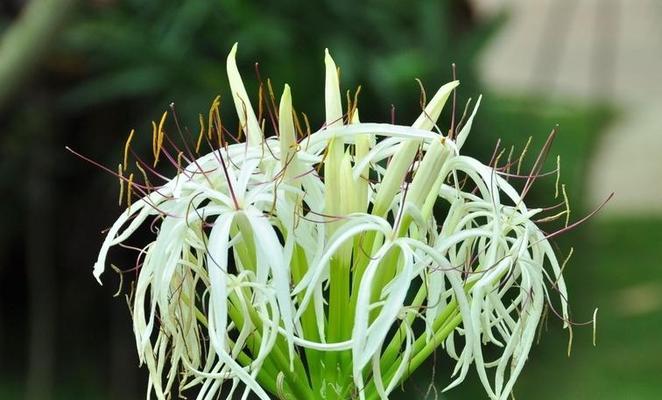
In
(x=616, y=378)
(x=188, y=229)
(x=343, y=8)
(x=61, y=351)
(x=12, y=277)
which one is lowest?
(x=616, y=378)

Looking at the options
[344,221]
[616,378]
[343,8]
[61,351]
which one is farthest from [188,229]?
[616,378]

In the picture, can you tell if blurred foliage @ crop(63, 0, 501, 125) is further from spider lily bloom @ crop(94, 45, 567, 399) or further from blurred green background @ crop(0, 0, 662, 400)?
spider lily bloom @ crop(94, 45, 567, 399)

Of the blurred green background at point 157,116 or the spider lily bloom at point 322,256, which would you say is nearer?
the spider lily bloom at point 322,256

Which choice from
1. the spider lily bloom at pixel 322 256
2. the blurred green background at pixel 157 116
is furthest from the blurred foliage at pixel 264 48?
the spider lily bloom at pixel 322 256

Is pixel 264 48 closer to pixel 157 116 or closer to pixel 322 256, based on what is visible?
pixel 157 116

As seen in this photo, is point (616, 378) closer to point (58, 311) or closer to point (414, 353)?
point (58, 311)

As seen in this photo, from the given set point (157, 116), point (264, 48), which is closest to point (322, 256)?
point (264, 48)

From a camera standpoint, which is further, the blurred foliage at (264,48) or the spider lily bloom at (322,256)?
the blurred foliage at (264,48)

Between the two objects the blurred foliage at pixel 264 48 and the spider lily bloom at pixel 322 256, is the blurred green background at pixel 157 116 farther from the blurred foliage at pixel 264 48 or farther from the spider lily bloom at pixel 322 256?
the spider lily bloom at pixel 322 256

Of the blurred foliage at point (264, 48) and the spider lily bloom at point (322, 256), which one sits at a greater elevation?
the blurred foliage at point (264, 48)
